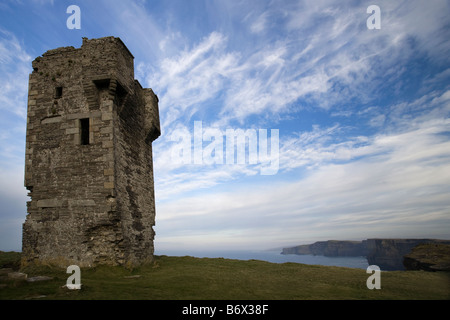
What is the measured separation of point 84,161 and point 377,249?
100m

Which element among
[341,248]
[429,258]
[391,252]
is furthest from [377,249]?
[429,258]

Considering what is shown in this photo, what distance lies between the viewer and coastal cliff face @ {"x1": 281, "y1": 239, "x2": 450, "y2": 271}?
81.1 m

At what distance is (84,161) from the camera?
1122 centimetres

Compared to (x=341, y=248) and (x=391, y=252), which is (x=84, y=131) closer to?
(x=391, y=252)

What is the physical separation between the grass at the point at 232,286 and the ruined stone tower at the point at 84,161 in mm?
979

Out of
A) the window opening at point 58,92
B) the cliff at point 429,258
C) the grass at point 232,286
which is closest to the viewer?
the grass at point 232,286

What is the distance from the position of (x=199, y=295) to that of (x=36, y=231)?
815 centimetres

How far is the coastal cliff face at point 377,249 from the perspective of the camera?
266 feet

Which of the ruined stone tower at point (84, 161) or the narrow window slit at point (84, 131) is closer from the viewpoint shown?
the ruined stone tower at point (84, 161)

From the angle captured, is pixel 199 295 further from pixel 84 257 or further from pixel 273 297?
pixel 84 257

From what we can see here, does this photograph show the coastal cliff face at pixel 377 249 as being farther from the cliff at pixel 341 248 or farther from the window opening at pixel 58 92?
the window opening at pixel 58 92

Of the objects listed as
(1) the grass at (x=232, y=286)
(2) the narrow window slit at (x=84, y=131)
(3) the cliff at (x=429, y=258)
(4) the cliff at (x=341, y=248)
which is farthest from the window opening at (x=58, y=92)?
(4) the cliff at (x=341, y=248)
